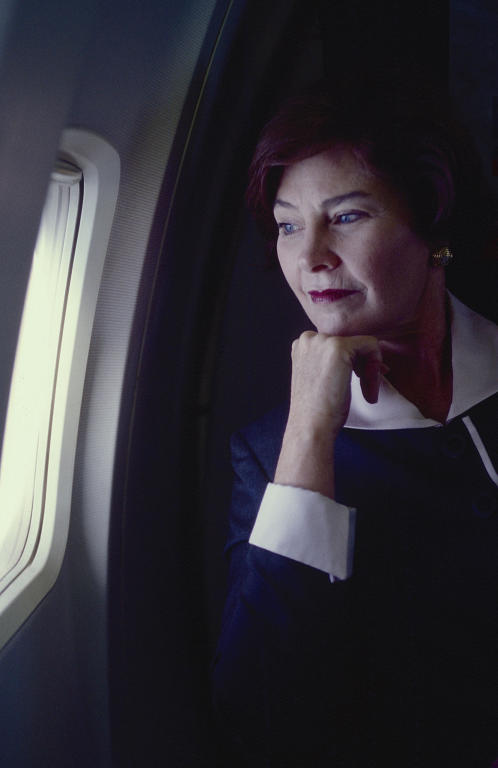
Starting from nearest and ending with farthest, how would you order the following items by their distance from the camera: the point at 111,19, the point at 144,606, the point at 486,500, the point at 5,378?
the point at 5,378, the point at 111,19, the point at 486,500, the point at 144,606

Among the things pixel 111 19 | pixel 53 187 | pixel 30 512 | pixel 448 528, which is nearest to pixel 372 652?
pixel 448 528

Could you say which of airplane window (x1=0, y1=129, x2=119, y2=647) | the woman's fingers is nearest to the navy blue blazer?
the woman's fingers

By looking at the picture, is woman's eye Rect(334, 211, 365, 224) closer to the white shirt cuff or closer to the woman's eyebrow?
the woman's eyebrow

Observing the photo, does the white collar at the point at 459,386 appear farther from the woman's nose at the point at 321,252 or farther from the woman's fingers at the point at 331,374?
the woman's nose at the point at 321,252

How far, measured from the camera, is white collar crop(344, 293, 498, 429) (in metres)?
1.03

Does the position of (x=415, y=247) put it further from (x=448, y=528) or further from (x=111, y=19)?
(x=111, y=19)

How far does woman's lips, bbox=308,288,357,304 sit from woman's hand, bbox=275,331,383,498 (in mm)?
65

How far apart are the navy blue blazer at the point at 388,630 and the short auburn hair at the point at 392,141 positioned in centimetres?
40

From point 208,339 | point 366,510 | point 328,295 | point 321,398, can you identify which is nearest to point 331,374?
point 321,398

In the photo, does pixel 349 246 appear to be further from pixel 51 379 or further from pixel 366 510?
pixel 51 379

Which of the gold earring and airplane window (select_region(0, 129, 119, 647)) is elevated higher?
the gold earring

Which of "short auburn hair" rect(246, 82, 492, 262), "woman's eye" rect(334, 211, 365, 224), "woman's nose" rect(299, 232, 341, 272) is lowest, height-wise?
"woman's nose" rect(299, 232, 341, 272)

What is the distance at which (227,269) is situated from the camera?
1264 mm

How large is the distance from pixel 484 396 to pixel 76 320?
2.45 ft
